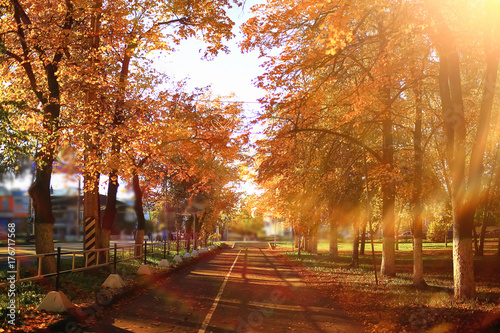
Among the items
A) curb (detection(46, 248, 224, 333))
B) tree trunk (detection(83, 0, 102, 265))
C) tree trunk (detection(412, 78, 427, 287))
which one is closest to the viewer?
curb (detection(46, 248, 224, 333))

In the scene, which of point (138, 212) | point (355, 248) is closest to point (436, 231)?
point (355, 248)

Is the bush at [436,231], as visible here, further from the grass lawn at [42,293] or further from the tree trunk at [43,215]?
the tree trunk at [43,215]

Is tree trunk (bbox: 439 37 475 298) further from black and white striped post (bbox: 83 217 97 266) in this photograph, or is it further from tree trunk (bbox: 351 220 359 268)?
tree trunk (bbox: 351 220 359 268)

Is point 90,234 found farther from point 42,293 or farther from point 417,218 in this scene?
point 417,218

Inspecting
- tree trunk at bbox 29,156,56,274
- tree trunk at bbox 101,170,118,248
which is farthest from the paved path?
tree trunk at bbox 101,170,118,248

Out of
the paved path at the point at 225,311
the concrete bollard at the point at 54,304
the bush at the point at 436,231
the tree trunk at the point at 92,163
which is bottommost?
the bush at the point at 436,231

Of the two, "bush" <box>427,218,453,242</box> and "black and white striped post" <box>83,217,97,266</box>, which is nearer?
"black and white striped post" <box>83,217,97,266</box>

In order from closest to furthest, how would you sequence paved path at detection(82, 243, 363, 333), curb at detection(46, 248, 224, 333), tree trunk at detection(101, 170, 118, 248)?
curb at detection(46, 248, 224, 333) < paved path at detection(82, 243, 363, 333) < tree trunk at detection(101, 170, 118, 248)

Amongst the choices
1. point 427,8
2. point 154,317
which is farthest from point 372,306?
point 427,8

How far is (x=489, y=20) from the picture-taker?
460 inches

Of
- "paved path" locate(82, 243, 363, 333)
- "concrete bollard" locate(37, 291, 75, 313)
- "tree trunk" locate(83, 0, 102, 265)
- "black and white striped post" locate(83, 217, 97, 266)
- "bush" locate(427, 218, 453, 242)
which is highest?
"tree trunk" locate(83, 0, 102, 265)

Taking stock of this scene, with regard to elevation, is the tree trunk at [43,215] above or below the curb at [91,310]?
above

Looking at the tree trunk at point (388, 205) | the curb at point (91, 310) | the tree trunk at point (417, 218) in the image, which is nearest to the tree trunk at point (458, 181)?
the tree trunk at point (417, 218)

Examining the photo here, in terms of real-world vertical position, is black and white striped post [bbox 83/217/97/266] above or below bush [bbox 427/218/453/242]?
above
